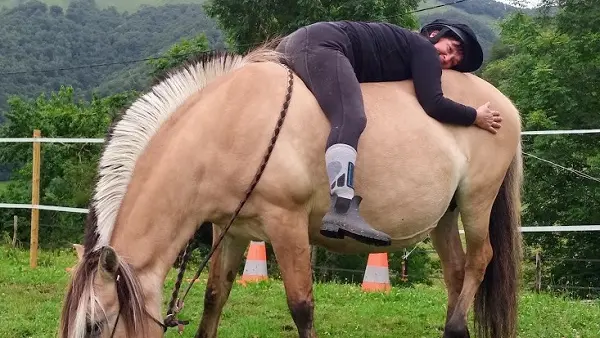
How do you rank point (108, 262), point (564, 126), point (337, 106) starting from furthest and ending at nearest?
1. point (564, 126)
2. point (337, 106)
3. point (108, 262)

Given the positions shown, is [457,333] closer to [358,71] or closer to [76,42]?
[358,71]

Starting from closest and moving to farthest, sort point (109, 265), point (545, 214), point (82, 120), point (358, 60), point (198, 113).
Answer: point (109, 265) < point (198, 113) < point (358, 60) < point (545, 214) < point (82, 120)

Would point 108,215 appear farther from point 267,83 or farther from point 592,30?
point 592,30

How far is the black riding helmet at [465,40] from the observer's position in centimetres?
400

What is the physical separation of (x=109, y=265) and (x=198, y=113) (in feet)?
2.88

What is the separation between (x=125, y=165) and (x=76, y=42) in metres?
86.4

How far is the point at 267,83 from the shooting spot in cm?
327

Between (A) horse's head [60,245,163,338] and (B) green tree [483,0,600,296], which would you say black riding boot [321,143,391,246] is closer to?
(A) horse's head [60,245,163,338]

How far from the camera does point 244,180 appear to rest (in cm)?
304

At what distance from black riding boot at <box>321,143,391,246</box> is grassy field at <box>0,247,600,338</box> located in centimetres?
180

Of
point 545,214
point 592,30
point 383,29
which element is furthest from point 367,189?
point 592,30

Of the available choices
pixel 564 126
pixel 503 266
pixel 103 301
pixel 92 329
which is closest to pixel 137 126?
pixel 103 301

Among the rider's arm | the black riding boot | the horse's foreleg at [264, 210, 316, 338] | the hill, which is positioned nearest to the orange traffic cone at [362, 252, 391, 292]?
the rider's arm

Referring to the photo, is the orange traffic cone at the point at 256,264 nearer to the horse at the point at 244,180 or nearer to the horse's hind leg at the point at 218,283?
the horse's hind leg at the point at 218,283
